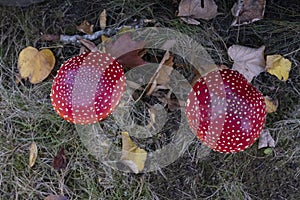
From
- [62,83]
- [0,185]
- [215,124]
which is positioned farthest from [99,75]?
[0,185]

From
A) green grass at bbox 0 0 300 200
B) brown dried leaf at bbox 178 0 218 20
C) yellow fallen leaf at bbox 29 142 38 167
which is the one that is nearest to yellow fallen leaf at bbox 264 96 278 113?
green grass at bbox 0 0 300 200

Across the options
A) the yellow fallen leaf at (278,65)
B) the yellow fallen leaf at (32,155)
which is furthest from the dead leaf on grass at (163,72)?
the yellow fallen leaf at (32,155)

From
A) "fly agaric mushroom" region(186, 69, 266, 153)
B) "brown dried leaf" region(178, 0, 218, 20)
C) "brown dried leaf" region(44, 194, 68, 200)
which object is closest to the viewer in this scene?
"fly agaric mushroom" region(186, 69, 266, 153)

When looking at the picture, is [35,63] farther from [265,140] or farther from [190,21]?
[265,140]

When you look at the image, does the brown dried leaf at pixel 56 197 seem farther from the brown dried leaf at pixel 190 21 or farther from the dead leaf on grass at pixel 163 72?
the brown dried leaf at pixel 190 21

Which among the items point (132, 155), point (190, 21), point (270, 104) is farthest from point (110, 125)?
point (270, 104)

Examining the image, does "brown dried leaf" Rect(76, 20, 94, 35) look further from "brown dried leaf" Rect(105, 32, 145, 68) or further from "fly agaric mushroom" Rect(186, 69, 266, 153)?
"fly agaric mushroom" Rect(186, 69, 266, 153)
